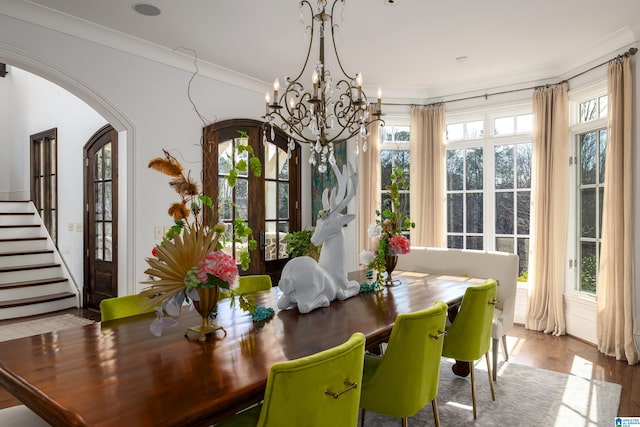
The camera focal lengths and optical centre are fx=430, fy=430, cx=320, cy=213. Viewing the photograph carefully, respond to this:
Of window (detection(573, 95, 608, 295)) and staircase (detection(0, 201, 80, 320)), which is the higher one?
window (detection(573, 95, 608, 295))

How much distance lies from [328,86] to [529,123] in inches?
133

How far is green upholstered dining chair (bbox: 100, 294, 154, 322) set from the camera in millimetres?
2076

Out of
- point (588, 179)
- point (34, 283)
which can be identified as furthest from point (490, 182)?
point (34, 283)

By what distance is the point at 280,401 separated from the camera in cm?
121

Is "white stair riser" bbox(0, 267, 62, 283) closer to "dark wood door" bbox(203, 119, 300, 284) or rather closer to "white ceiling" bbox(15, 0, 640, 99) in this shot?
"dark wood door" bbox(203, 119, 300, 284)

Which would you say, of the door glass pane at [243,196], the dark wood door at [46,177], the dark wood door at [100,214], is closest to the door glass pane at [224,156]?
the door glass pane at [243,196]

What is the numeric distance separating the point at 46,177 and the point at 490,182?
21.5 ft

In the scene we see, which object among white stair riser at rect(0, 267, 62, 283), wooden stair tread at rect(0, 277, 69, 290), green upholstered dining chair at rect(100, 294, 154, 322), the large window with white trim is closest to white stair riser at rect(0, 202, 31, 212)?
white stair riser at rect(0, 267, 62, 283)

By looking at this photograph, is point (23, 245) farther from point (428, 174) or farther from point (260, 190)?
point (428, 174)

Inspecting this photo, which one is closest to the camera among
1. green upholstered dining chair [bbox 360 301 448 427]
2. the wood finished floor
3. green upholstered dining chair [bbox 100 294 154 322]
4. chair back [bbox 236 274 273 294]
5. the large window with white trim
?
Result: green upholstered dining chair [bbox 360 301 448 427]

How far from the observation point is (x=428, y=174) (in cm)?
527

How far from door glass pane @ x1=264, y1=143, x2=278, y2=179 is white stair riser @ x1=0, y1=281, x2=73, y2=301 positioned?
10.9 feet

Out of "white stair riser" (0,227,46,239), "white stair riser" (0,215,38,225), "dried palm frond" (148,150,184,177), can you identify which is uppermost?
"dried palm frond" (148,150,184,177)

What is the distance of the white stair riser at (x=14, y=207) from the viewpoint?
6828mm
